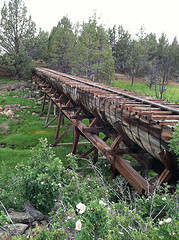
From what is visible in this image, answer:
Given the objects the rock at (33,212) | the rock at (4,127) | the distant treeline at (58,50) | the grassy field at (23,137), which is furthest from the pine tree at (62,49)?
the rock at (33,212)

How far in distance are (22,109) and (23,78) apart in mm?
12998

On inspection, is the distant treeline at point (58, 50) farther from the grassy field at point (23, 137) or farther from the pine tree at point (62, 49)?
the grassy field at point (23, 137)

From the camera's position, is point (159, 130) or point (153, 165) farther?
point (153, 165)

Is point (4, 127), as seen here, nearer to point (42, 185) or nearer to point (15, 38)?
point (42, 185)

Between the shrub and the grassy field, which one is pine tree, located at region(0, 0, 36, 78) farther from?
the shrub

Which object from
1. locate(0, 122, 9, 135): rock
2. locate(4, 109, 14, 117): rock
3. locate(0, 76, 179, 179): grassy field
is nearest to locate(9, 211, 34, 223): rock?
locate(0, 76, 179, 179): grassy field

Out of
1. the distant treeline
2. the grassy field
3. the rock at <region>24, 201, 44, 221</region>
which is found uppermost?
the distant treeline

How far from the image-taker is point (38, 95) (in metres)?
18.7

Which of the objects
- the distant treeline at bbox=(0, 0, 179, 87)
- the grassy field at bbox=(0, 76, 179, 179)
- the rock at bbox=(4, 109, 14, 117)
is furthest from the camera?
the distant treeline at bbox=(0, 0, 179, 87)

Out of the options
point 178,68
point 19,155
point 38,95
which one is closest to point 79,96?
point 19,155

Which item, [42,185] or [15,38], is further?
[15,38]

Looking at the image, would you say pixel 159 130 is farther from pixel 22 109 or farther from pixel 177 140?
pixel 22 109

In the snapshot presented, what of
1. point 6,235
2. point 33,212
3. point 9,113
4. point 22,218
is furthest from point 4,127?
point 6,235

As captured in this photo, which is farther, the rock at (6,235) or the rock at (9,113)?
the rock at (9,113)
